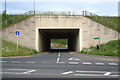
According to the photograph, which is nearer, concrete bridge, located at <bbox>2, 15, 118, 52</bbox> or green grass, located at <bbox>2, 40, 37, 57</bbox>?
green grass, located at <bbox>2, 40, 37, 57</bbox>

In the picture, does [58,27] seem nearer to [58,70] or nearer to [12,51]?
[12,51]

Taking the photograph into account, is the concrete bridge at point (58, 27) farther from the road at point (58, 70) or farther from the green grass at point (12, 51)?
the road at point (58, 70)

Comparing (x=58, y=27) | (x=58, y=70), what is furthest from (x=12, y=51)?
(x=58, y=70)

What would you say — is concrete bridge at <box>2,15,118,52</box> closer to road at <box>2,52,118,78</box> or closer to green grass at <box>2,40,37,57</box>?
green grass at <box>2,40,37,57</box>

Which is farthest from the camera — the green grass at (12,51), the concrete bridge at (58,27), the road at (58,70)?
the concrete bridge at (58,27)

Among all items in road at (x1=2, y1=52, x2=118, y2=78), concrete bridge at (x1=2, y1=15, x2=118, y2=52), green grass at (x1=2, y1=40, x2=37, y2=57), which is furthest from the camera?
concrete bridge at (x1=2, y1=15, x2=118, y2=52)

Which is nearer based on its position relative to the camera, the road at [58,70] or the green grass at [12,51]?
the road at [58,70]

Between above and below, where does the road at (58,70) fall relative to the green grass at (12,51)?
below

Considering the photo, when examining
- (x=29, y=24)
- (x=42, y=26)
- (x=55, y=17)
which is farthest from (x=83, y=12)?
(x=29, y=24)

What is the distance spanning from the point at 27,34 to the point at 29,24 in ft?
5.71

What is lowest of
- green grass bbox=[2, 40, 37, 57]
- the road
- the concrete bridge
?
the road

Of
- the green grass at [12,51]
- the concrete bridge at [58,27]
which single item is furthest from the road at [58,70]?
the concrete bridge at [58,27]

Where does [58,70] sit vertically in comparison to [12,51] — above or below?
below

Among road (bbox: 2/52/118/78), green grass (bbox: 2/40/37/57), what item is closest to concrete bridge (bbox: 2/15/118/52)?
green grass (bbox: 2/40/37/57)
